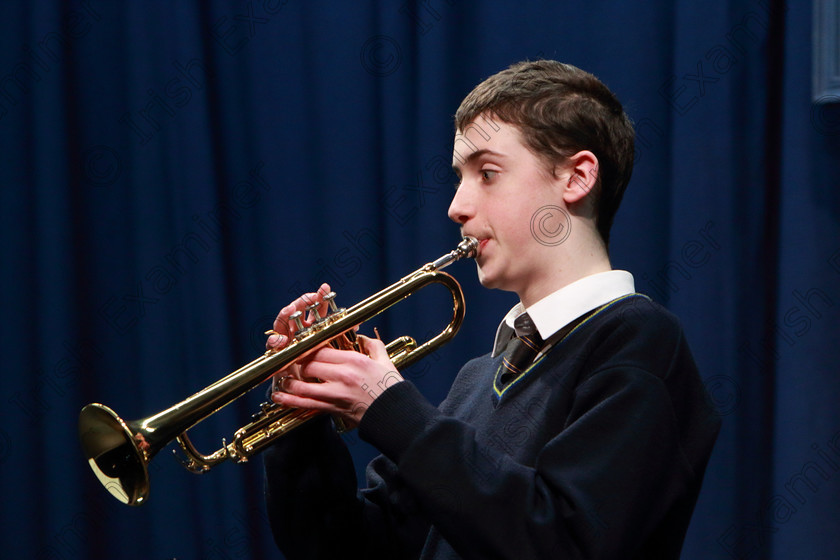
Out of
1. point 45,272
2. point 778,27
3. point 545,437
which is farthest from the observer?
point 45,272

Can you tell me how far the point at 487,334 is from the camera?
1.97 m

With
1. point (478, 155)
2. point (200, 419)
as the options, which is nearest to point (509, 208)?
point (478, 155)

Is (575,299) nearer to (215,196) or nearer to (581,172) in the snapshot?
(581,172)

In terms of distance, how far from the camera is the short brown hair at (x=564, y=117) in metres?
1.19

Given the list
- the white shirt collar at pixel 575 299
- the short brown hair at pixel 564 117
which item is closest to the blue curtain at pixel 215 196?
the short brown hair at pixel 564 117

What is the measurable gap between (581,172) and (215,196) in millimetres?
1222

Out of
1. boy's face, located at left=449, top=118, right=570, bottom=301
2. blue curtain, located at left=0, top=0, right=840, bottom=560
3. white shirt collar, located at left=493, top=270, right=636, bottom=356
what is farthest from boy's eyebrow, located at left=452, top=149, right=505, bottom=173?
blue curtain, located at left=0, top=0, right=840, bottom=560

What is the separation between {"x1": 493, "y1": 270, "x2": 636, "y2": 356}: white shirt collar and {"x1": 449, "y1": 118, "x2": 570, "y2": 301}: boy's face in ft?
0.16

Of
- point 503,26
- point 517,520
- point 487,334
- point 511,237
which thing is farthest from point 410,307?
point 517,520

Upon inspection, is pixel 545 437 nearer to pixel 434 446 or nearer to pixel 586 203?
pixel 434 446

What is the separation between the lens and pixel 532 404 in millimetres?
1085

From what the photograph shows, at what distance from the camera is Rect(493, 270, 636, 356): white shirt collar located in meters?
1.13

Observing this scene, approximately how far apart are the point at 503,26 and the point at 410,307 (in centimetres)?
75

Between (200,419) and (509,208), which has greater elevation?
(509,208)
